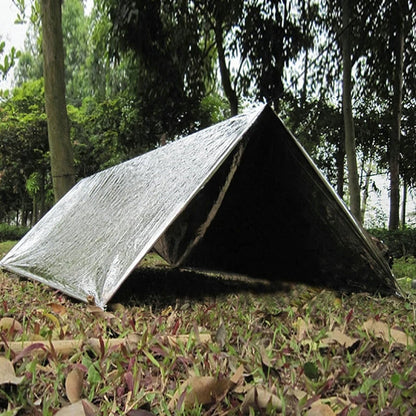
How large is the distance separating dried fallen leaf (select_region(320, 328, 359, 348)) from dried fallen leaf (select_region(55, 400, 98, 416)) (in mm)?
778

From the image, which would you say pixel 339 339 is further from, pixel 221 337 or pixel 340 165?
pixel 340 165

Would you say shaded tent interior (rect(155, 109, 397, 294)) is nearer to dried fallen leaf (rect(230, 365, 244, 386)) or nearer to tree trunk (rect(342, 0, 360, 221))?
dried fallen leaf (rect(230, 365, 244, 386))

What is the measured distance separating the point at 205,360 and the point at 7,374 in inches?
19.1

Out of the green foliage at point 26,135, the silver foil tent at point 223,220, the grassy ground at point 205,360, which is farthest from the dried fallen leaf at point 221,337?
the green foliage at point 26,135

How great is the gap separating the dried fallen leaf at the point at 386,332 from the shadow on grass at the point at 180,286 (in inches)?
38.0

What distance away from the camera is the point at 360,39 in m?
7.39

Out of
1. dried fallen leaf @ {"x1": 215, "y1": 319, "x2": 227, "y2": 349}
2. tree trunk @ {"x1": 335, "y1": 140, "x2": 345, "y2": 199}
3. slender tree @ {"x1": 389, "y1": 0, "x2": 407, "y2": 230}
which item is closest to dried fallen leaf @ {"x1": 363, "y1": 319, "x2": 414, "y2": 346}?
dried fallen leaf @ {"x1": 215, "y1": 319, "x2": 227, "y2": 349}

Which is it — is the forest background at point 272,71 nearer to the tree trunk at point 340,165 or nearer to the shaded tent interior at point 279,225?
the tree trunk at point 340,165

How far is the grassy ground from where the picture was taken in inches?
38.3

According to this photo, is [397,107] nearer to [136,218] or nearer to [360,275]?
[360,275]

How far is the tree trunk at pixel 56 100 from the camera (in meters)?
6.00

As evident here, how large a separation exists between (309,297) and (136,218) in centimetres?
107

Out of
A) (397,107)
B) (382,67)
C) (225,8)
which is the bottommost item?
(397,107)

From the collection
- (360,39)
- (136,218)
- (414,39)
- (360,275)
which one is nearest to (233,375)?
(136,218)
